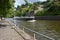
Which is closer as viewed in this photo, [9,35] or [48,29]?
[9,35]

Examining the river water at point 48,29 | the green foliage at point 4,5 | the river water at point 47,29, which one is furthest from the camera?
the green foliage at point 4,5

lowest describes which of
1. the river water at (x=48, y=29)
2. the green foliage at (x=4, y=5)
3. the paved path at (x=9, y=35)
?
the river water at (x=48, y=29)

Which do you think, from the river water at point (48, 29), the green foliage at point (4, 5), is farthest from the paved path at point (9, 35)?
the green foliage at point (4, 5)

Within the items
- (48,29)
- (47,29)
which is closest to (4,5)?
(47,29)

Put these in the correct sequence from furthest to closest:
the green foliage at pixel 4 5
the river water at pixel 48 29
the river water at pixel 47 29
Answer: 1. the green foliage at pixel 4 5
2. the river water at pixel 48 29
3. the river water at pixel 47 29

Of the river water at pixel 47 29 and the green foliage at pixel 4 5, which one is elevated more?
the green foliage at pixel 4 5

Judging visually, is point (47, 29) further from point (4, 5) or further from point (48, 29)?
point (4, 5)

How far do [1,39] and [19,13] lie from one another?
136059 mm

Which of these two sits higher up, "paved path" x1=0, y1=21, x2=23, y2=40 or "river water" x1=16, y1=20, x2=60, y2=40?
"paved path" x1=0, y1=21, x2=23, y2=40

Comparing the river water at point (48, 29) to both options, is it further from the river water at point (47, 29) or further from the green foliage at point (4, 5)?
the green foliage at point (4, 5)

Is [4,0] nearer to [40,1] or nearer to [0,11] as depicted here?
[0,11]

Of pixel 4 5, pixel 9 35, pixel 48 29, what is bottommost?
pixel 48 29

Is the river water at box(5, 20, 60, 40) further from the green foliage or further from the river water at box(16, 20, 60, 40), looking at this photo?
the green foliage

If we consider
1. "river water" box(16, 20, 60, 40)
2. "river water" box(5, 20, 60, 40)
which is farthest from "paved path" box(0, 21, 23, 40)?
"river water" box(16, 20, 60, 40)
